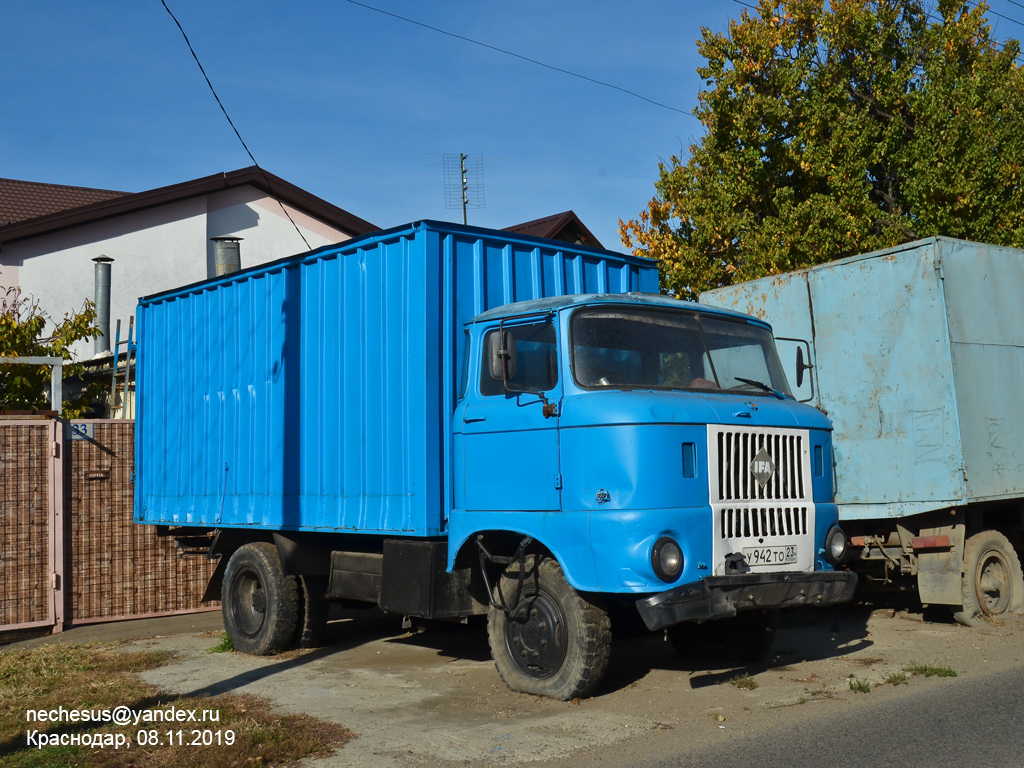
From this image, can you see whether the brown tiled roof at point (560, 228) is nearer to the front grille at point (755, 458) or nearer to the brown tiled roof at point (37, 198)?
the brown tiled roof at point (37, 198)

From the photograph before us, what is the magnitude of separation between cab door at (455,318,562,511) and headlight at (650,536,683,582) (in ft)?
2.45

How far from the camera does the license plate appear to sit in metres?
6.52

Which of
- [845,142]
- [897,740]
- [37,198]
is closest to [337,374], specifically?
[897,740]

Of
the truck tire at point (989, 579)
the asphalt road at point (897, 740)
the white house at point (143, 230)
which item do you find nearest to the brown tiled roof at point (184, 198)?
the white house at point (143, 230)

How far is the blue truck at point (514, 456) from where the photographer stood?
20.6 feet

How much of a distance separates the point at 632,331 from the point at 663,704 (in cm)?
253

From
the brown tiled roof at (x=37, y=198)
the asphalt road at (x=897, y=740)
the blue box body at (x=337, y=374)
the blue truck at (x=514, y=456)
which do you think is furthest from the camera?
the brown tiled roof at (x=37, y=198)

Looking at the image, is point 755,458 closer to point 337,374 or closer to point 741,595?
point 741,595

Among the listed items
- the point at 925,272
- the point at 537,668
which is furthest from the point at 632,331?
the point at 925,272

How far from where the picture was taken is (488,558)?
696 centimetres

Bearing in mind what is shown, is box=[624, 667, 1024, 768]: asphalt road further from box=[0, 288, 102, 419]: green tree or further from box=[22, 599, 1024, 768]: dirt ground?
box=[0, 288, 102, 419]: green tree

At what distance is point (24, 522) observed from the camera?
11.0 m

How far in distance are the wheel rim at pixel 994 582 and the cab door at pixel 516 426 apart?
16.3 feet

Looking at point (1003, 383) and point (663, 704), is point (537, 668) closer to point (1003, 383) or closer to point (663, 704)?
point (663, 704)
